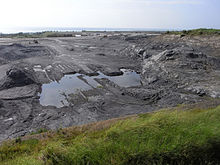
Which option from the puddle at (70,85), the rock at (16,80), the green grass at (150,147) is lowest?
the puddle at (70,85)

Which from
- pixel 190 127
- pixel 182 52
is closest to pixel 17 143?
pixel 190 127

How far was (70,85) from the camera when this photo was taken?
16.2 metres

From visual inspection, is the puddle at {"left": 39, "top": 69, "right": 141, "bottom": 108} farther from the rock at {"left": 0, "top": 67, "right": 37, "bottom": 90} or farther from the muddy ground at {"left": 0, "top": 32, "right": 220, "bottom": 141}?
the rock at {"left": 0, "top": 67, "right": 37, "bottom": 90}

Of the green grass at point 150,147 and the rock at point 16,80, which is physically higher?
the green grass at point 150,147

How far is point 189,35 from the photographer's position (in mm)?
32531

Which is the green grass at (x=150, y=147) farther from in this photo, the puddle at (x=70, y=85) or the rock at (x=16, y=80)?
the rock at (x=16, y=80)

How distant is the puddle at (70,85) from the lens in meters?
13.4

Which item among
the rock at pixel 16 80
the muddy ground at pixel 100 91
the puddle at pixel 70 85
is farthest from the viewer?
the rock at pixel 16 80

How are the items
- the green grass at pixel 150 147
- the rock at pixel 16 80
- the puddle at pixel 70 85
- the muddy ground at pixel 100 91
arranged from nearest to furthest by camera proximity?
1. the green grass at pixel 150 147
2. the muddy ground at pixel 100 91
3. the puddle at pixel 70 85
4. the rock at pixel 16 80

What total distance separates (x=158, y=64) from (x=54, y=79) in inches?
477

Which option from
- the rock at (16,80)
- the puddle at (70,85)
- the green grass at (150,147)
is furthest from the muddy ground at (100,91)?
the green grass at (150,147)

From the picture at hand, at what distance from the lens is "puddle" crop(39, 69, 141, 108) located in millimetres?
13362

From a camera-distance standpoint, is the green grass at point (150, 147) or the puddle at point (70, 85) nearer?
the green grass at point (150, 147)

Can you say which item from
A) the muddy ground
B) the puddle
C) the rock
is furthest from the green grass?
the rock
